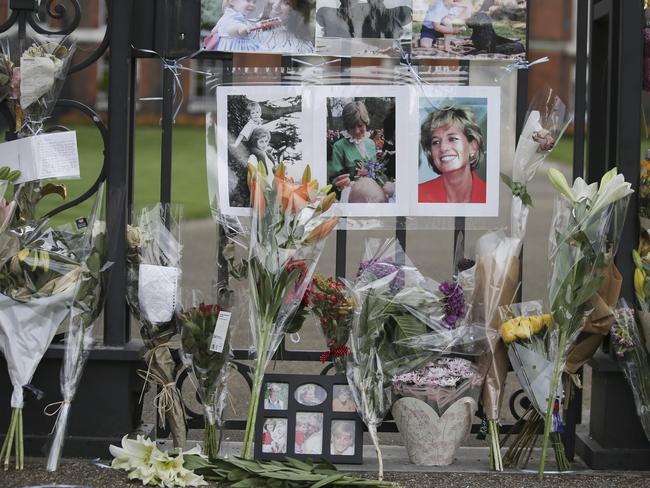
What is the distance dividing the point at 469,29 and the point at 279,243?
4.00ft

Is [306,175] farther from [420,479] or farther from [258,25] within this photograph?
[420,479]

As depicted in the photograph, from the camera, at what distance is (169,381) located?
13.5ft

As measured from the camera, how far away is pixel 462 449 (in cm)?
446

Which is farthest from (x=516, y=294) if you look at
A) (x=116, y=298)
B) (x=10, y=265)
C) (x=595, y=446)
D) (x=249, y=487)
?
(x=10, y=265)

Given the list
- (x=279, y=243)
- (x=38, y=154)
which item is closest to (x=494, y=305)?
(x=279, y=243)

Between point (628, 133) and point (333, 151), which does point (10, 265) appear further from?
point (628, 133)

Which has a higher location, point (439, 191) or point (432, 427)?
point (439, 191)

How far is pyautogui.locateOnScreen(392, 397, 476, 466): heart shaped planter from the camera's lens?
400 centimetres

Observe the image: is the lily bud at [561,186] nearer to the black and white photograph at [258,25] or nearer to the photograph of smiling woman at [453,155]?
the photograph of smiling woman at [453,155]

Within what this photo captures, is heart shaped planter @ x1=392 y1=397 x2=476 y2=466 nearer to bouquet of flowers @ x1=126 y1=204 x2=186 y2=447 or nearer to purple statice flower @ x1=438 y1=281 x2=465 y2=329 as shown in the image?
purple statice flower @ x1=438 y1=281 x2=465 y2=329

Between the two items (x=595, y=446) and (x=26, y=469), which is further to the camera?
(x=595, y=446)

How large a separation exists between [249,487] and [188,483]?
22cm

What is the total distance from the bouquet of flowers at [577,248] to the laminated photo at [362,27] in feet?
2.85

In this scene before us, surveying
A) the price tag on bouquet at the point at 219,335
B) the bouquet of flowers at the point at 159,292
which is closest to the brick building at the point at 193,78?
the bouquet of flowers at the point at 159,292
